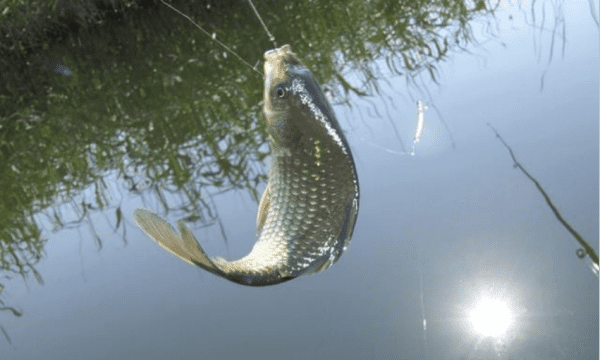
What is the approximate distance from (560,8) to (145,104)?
3338mm

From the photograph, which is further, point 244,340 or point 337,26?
point 337,26

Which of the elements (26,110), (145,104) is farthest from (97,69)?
(145,104)

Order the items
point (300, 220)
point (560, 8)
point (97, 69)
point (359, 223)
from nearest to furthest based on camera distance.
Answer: point (300, 220) < point (359, 223) < point (560, 8) < point (97, 69)

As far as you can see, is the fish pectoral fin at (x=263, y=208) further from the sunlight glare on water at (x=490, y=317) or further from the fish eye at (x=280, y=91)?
the sunlight glare on water at (x=490, y=317)

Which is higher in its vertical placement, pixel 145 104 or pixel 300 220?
pixel 145 104

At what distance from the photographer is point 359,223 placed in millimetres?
3193

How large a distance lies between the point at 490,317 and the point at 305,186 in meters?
0.93

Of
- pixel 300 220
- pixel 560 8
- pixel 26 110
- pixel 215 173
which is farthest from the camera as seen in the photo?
pixel 26 110

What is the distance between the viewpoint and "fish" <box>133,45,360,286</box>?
1845mm

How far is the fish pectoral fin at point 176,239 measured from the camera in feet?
5.03

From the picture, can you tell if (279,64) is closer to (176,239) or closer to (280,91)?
(280,91)

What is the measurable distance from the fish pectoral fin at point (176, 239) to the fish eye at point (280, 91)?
1.65ft

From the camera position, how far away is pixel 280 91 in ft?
6.29

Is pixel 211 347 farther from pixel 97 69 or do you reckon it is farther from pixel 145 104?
pixel 97 69
